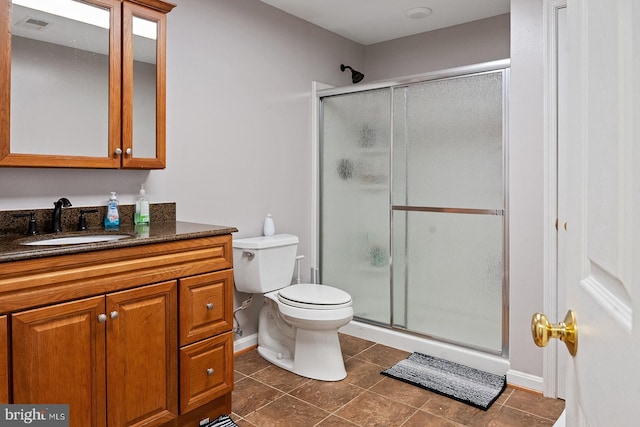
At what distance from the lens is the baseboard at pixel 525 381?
238 cm

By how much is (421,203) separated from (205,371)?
5.67ft

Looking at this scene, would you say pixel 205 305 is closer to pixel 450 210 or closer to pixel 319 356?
pixel 319 356

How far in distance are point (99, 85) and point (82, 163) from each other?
0.38 metres

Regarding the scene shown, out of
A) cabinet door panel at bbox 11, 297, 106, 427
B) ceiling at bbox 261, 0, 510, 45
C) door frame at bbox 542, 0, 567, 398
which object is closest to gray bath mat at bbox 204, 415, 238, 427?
cabinet door panel at bbox 11, 297, 106, 427

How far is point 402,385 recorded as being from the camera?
8.10 feet

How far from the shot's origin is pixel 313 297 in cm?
256

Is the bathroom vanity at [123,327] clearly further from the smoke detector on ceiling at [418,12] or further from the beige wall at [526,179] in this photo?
the smoke detector on ceiling at [418,12]

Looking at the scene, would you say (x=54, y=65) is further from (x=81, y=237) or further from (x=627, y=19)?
(x=627, y=19)

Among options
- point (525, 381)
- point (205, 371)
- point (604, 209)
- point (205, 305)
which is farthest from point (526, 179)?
point (604, 209)

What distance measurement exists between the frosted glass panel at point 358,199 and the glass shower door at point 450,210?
0.37ft

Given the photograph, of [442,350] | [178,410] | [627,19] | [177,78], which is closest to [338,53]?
[177,78]

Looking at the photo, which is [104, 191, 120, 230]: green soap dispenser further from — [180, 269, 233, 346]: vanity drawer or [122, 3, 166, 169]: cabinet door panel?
[180, 269, 233, 346]: vanity drawer

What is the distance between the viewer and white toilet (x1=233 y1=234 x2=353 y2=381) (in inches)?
98.0

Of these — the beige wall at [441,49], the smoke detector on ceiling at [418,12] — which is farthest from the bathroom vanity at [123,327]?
the beige wall at [441,49]
